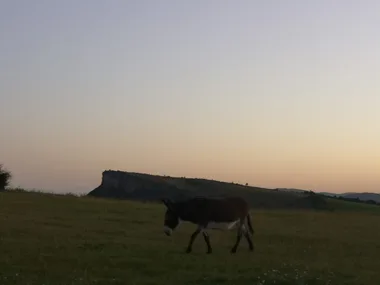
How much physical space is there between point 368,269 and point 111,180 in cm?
6236

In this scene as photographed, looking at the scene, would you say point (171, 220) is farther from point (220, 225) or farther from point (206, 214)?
point (220, 225)

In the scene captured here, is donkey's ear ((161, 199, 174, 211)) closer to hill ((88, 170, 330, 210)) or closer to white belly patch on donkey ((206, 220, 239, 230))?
white belly patch on donkey ((206, 220, 239, 230))

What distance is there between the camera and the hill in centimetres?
6944

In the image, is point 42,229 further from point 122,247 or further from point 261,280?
point 261,280

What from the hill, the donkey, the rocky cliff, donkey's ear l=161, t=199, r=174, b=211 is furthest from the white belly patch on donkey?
the rocky cliff

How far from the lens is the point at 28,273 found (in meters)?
15.6

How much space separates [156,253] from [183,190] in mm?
52271

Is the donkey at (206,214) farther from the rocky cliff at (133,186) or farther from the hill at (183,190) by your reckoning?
the rocky cliff at (133,186)

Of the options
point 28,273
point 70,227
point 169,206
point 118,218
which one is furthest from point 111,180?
point 28,273

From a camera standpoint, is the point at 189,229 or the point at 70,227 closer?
the point at 70,227

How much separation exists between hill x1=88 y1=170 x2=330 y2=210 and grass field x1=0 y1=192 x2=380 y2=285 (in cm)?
3192

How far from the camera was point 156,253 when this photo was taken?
2008cm

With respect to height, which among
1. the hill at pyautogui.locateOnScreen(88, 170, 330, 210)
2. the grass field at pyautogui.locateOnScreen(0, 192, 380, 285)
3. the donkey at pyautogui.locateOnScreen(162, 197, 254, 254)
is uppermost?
the hill at pyautogui.locateOnScreen(88, 170, 330, 210)

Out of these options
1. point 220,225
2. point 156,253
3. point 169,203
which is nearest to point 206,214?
point 220,225
